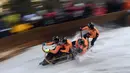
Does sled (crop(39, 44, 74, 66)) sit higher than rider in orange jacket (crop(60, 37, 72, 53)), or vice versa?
rider in orange jacket (crop(60, 37, 72, 53))

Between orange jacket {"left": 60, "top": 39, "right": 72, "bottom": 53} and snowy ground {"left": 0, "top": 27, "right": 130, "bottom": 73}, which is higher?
orange jacket {"left": 60, "top": 39, "right": 72, "bottom": 53}

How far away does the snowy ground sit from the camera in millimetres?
1678

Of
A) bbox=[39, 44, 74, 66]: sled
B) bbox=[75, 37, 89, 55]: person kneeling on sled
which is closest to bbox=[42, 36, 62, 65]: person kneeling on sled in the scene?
bbox=[39, 44, 74, 66]: sled

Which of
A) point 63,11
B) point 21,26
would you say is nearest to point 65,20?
point 63,11

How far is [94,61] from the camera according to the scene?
176cm

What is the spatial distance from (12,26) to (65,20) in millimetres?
499

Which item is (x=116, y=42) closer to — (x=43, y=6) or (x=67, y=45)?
(x=67, y=45)

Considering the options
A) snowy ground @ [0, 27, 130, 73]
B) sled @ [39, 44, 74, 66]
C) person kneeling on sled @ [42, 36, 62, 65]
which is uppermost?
person kneeling on sled @ [42, 36, 62, 65]

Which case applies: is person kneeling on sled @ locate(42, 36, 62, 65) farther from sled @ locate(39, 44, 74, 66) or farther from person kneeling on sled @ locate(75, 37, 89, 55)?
person kneeling on sled @ locate(75, 37, 89, 55)

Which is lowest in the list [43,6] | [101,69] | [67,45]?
[101,69]

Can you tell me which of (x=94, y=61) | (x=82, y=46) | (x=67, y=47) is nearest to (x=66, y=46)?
(x=67, y=47)

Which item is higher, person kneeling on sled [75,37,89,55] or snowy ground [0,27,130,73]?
person kneeling on sled [75,37,89,55]

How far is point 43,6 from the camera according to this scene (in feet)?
7.67

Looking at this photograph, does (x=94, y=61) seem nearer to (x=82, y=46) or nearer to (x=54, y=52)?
(x=82, y=46)
